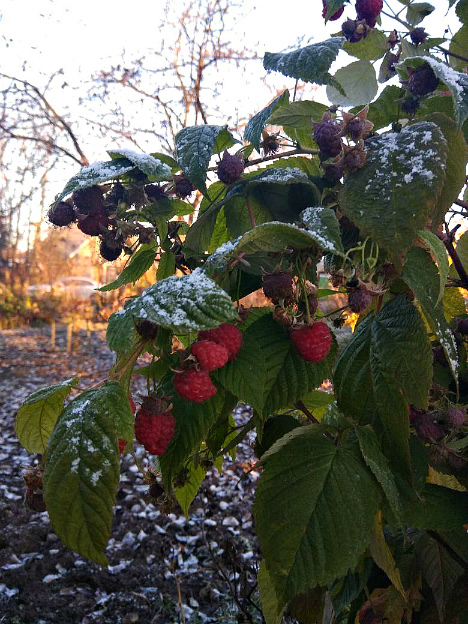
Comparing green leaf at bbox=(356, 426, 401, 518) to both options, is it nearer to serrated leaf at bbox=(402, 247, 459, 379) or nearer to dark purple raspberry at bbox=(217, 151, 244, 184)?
serrated leaf at bbox=(402, 247, 459, 379)

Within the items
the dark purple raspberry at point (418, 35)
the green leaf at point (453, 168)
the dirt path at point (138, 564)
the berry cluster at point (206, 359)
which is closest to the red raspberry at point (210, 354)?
the berry cluster at point (206, 359)

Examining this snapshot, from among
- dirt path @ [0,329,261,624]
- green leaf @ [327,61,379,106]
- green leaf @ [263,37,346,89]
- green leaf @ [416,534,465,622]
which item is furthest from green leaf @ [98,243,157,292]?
dirt path @ [0,329,261,624]

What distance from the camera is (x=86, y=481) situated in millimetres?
331

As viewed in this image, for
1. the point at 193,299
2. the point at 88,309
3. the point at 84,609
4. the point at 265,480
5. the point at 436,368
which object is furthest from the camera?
the point at 88,309

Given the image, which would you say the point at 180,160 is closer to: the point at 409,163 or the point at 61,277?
the point at 409,163

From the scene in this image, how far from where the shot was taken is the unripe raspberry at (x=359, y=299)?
39cm

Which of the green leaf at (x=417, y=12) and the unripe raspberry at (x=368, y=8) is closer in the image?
the unripe raspberry at (x=368, y=8)

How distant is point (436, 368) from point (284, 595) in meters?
0.29

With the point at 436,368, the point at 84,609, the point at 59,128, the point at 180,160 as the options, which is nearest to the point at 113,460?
the point at 180,160

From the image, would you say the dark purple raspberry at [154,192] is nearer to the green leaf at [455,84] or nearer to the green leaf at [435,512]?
the green leaf at [455,84]

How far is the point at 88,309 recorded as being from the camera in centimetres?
757

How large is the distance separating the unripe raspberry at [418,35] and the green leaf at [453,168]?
0.27 metres

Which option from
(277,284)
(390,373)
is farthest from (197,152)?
(390,373)

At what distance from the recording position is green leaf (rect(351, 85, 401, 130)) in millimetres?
504
